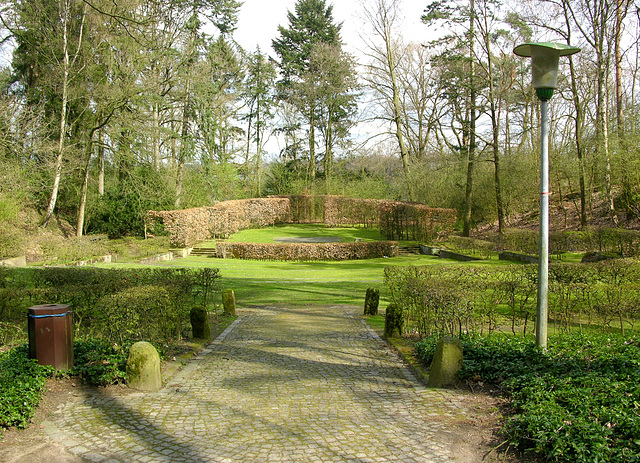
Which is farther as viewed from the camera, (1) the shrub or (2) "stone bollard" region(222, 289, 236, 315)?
(2) "stone bollard" region(222, 289, 236, 315)

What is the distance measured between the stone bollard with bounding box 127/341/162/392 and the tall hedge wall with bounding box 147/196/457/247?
20856 mm

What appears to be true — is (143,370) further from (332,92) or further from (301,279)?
(332,92)

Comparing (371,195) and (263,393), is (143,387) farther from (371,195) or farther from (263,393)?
(371,195)

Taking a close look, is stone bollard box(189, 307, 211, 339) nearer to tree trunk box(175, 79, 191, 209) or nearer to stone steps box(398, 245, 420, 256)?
stone steps box(398, 245, 420, 256)

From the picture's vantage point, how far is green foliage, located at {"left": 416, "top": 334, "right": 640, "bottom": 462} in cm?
355

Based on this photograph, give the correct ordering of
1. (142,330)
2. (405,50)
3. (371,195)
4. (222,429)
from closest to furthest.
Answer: (222,429) < (142,330) < (405,50) < (371,195)

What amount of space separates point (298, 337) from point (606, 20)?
2208 centimetres

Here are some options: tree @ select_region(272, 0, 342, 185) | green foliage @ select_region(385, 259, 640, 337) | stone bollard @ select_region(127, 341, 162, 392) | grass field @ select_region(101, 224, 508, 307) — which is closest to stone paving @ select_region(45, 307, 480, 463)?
stone bollard @ select_region(127, 341, 162, 392)

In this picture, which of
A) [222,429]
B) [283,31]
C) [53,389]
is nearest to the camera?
[222,429]

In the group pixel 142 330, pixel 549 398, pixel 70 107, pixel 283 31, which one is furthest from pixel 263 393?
pixel 283 31

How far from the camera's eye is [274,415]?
4.93m

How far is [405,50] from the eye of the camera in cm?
3966

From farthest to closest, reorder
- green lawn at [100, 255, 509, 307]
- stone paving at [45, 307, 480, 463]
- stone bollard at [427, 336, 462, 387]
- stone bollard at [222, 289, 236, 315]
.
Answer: green lawn at [100, 255, 509, 307], stone bollard at [222, 289, 236, 315], stone bollard at [427, 336, 462, 387], stone paving at [45, 307, 480, 463]

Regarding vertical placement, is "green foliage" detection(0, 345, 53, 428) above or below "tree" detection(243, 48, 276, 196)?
below
